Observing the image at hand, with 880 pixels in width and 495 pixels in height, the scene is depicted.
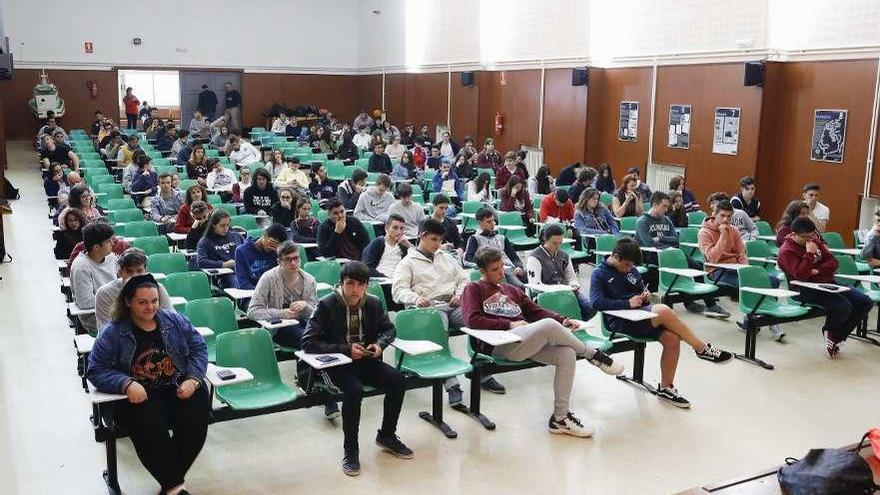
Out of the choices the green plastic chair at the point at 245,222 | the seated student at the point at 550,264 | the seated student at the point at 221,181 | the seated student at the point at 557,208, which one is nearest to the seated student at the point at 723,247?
the seated student at the point at 550,264

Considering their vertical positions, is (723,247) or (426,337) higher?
(723,247)

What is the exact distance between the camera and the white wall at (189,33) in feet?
67.5

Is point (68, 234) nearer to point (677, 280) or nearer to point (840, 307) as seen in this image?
point (677, 280)

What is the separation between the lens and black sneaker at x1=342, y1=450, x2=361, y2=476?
4.79 meters

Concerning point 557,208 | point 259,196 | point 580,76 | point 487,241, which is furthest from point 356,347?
point 580,76

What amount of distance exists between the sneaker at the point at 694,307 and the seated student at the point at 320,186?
544cm

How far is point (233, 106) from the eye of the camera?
2298cm

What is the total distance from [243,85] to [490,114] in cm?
833

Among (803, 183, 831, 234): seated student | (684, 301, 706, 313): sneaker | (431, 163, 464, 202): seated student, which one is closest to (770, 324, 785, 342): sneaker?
(684, 301, 706, 313): sneaker

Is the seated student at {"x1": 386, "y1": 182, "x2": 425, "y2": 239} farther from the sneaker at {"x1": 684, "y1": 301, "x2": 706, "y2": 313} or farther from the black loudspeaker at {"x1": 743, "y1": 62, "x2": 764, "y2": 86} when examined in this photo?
the black loudspeaker at {"x1": 743, "y1": 62, "x2": 764, "y2": 86}

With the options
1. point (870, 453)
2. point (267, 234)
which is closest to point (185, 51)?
point (267, 234)

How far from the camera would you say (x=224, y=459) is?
4.96m

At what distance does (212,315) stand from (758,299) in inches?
175

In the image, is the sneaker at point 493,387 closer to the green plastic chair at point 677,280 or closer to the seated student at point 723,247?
the green plastic chair at point 677,280
